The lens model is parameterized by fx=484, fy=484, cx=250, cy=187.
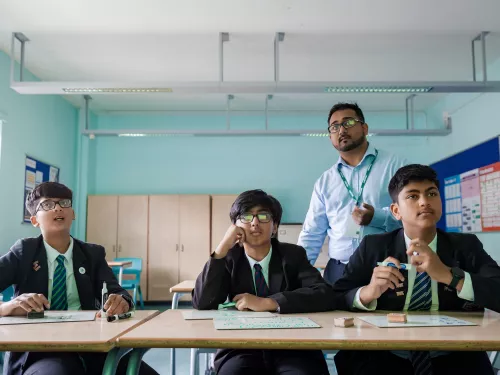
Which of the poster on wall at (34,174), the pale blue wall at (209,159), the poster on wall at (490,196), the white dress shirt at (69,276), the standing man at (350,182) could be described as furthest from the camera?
the pale blue wall at (209,159)

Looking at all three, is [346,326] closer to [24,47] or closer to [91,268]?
[91,268]

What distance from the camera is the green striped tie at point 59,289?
2.18 meters

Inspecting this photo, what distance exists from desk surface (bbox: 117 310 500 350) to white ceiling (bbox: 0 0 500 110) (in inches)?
140

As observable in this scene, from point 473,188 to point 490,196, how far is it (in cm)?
42

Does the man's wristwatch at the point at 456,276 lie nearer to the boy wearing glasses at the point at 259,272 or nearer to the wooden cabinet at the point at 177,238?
the boy wearing glasses at the point at 259,272

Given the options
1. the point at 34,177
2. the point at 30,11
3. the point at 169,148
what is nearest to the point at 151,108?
the point at 169,148

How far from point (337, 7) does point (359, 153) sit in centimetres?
243

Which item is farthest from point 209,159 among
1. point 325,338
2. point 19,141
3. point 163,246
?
point 325,338

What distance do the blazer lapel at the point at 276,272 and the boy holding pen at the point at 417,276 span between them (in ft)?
0.81

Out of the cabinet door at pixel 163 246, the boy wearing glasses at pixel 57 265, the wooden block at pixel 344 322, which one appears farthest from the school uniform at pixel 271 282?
the cabinet door at pixel 163 246

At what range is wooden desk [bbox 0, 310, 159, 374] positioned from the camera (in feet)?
4.49

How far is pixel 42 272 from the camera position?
217cm

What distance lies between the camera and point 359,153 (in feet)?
8.48

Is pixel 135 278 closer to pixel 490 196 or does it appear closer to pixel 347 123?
pixel 490 196
